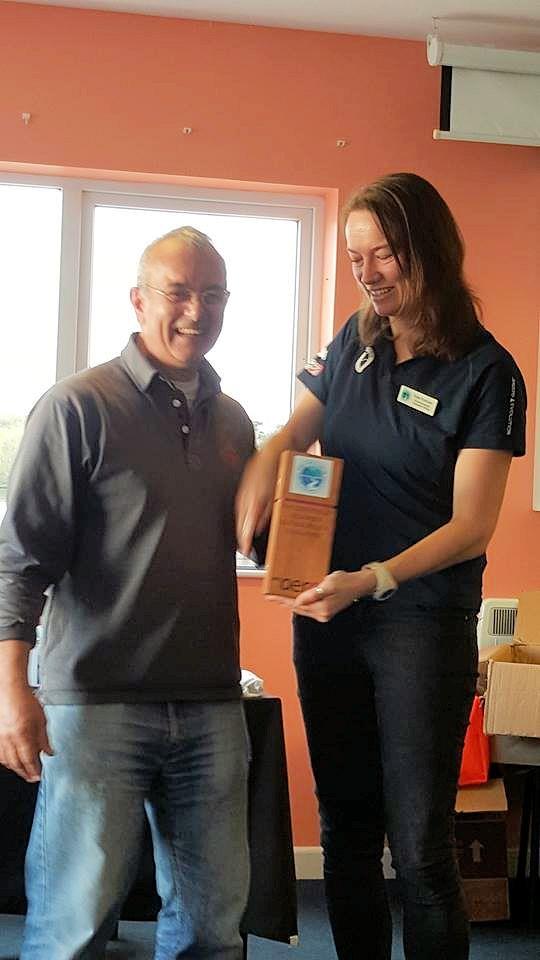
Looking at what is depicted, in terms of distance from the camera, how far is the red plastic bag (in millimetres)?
3295

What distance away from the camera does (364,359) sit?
2014 mm

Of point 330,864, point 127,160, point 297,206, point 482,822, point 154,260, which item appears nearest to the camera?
point 154,260

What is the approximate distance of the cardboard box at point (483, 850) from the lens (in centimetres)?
332

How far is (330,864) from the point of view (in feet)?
6.75

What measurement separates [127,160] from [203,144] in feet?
0.84

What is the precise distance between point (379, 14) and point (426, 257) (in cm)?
199

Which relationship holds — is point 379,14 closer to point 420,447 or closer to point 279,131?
point 279,131

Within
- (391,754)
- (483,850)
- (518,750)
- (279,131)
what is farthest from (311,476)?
(279,131)

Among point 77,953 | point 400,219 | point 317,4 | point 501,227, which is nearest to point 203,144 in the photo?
point 317,4

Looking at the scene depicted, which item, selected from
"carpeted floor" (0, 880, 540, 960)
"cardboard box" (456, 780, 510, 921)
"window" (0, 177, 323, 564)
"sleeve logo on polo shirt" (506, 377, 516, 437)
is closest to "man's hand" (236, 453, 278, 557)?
"sleeve logo on polo shirt" (506, 377, 516, 437)

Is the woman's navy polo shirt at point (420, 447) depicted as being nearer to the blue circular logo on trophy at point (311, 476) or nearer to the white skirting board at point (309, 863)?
the blue circular logo on trophy at point (311, 476)

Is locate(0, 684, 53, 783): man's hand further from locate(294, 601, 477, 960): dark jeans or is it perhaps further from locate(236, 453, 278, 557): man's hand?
locate(294, 601, 477, 960): dark jeans

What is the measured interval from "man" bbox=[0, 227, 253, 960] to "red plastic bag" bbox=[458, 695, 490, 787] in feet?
5.41

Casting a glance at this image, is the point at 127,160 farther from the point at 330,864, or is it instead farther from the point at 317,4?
the point at 330,864
